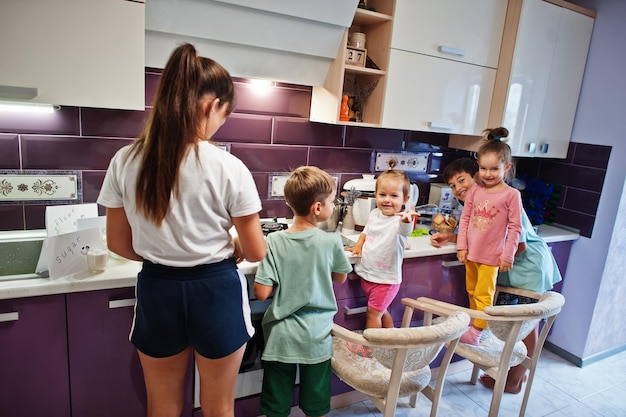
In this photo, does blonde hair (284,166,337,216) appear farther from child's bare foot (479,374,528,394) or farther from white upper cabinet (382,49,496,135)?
child's bare foot (479,374,528,394)

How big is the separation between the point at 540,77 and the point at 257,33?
1.49 metres

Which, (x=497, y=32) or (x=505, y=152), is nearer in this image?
(x=505, y=152)

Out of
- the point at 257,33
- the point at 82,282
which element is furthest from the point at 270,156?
the point at 82,282

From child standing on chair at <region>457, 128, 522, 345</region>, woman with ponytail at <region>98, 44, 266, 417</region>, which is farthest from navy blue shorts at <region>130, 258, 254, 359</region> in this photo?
child standing on chair at <region>457, 128, 522, 345</region>

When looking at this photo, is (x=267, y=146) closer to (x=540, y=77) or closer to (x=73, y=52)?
(x=73, y=52)

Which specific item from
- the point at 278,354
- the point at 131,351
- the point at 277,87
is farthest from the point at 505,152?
the point at 131,351

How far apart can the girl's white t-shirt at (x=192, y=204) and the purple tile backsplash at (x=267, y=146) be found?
0.73 metres

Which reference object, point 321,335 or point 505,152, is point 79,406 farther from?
point 505,152

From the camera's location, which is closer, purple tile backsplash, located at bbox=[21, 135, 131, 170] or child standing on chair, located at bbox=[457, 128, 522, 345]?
purple tile backsplash, located at bbox=[21, 135, 131, 170]

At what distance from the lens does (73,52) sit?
1.32 m

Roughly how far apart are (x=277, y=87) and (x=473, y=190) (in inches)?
39.3

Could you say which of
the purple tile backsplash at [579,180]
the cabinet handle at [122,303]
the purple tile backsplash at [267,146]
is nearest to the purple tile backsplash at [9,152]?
the purple tile backsplash at [267,146]

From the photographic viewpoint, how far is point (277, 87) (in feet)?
6.50

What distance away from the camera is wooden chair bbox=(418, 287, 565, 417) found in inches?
58.2
